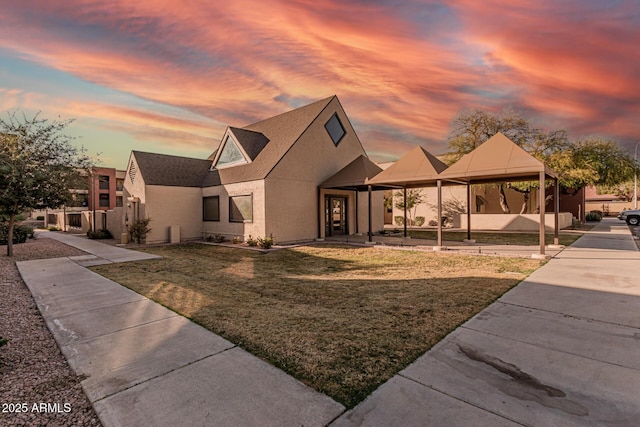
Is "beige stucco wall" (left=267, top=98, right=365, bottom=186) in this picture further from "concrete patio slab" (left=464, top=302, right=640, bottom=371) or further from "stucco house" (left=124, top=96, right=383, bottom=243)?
"concrete patio slab" (left=464, top=302, right=640, bottom=371)

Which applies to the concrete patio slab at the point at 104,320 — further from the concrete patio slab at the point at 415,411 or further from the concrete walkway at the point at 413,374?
the concrete patio slab at the point at 415,411

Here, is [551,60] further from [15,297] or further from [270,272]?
[15,297]

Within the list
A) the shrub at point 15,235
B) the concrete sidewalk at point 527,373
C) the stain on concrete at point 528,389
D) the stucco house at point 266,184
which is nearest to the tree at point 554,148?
the stucco house at point 266,184

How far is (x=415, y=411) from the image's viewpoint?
2818 millimetres

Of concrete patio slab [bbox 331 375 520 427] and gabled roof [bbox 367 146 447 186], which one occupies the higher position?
gabled roof [bbox 367 146 447 186]

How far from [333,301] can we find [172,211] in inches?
599

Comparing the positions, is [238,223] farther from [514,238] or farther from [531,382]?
[514,238]

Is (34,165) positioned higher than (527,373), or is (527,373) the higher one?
(34,165)

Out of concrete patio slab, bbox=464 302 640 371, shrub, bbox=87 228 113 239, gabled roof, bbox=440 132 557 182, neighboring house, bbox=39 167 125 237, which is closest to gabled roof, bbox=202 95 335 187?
neighboring house, bbox=39 167 125 237

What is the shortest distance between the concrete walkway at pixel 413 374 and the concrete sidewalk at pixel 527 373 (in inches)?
0.5

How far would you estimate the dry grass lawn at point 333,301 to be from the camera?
3.82 m

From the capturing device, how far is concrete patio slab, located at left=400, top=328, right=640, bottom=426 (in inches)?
110

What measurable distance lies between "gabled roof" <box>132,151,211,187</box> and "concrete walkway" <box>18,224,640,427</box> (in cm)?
1336

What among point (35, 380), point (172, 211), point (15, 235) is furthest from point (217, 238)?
point (35, 380)
